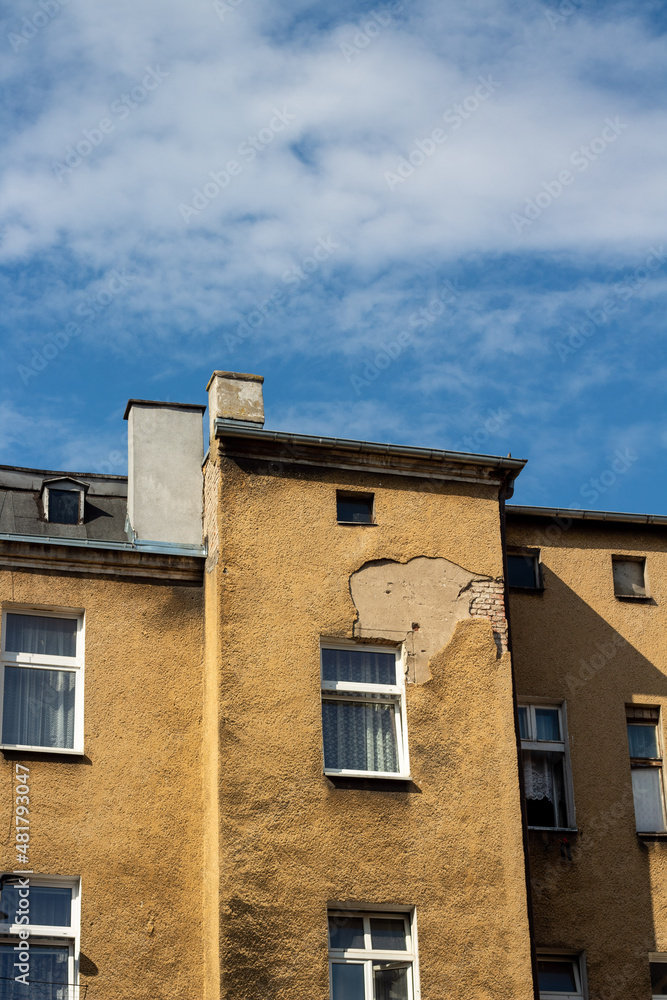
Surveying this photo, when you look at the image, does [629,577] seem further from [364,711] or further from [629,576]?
[364,711]

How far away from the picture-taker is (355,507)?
16.3 m

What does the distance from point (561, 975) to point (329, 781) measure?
408cm

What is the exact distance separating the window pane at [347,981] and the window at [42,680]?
3616 millimetres

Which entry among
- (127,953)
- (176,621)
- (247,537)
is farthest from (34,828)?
(247,537)

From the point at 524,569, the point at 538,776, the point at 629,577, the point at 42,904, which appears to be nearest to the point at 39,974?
the point at 42,904

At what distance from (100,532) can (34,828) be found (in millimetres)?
4728

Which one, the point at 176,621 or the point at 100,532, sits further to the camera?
the point at 100,532

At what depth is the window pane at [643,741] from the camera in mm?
17594

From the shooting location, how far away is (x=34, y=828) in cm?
1436

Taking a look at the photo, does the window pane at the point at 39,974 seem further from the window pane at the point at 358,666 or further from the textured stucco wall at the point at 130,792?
the window pane at the point at 358,666

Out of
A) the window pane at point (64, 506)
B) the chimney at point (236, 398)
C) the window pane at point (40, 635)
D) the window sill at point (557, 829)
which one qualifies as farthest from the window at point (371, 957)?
the window pane at point (64, 506)

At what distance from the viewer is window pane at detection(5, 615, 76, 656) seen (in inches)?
607

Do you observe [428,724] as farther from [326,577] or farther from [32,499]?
[32,499]

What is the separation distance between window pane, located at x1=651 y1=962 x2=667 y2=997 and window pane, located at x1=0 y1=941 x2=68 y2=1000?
698 cm
